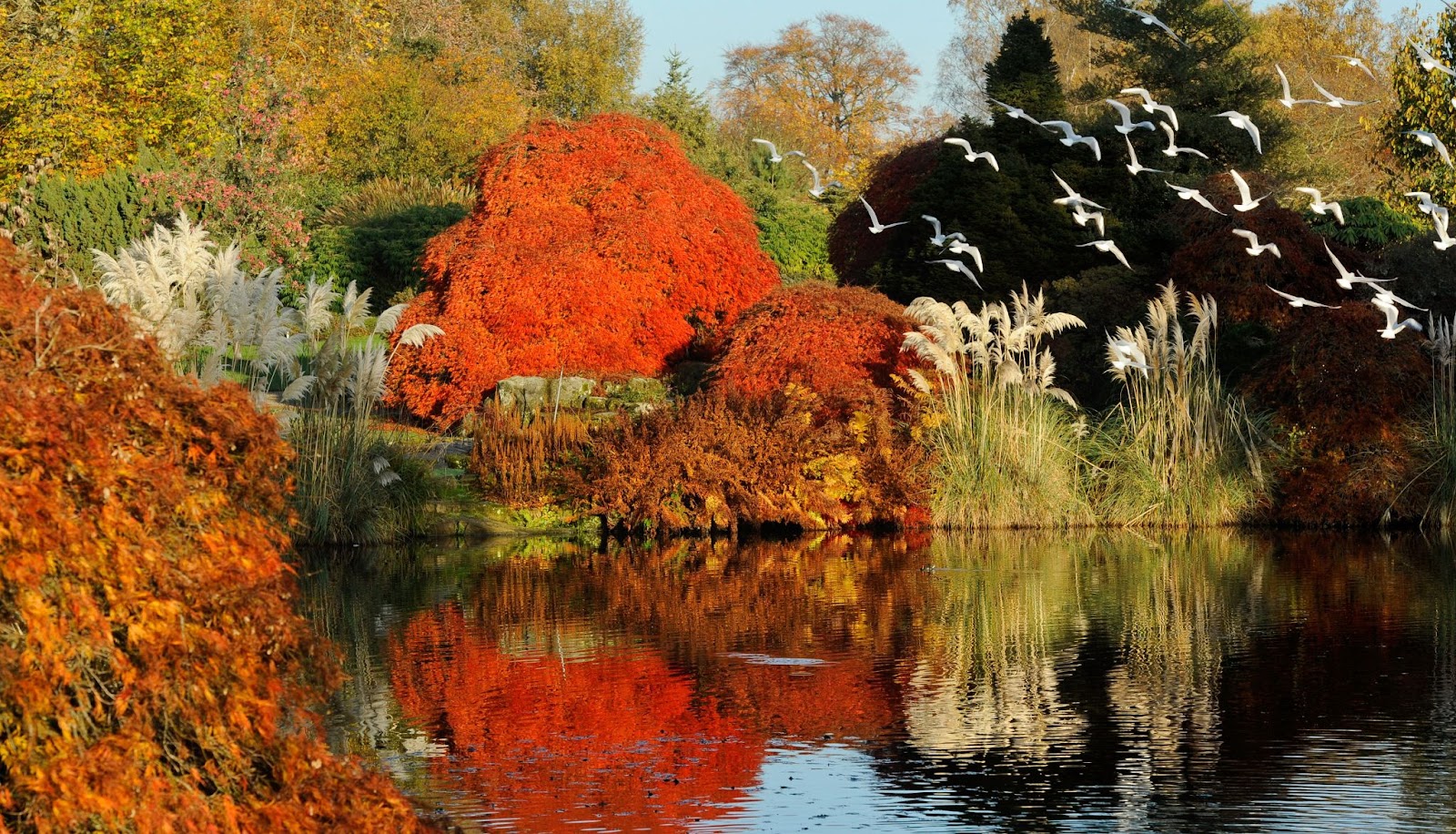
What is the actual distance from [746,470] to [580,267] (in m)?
4.22

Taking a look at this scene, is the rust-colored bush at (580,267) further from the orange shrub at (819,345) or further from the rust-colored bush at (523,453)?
the rust-colored bush at (523,453)

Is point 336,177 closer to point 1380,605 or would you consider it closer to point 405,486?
point 405,486

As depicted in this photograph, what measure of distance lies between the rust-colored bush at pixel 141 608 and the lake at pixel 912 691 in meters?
1.88

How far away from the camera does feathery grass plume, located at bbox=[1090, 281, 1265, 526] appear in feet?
57.6

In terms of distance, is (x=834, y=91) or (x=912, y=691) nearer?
(x=912, y=691)

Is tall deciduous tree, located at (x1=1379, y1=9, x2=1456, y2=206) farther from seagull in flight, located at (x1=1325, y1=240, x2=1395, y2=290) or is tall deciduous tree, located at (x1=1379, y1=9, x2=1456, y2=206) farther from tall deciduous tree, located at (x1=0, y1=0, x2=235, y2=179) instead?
tall deciduous tree, located at (x1=0, y1=0, x2=235, y2=179)

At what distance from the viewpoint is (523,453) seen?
58.8 feet

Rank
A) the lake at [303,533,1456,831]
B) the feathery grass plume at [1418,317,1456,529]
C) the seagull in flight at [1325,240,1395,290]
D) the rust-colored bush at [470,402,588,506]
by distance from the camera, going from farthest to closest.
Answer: the rust-colored bush at [470,402,588,506] → the feathery grass plume at [1418,317,1456,529] → the seagull in flight at [1325,240,1395,290] → the lake at [303,533,1456,831]

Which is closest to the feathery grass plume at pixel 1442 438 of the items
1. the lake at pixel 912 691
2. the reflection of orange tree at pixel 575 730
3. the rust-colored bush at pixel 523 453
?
the lake at pixel 912 691

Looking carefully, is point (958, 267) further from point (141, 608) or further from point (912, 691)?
point (141, 608)

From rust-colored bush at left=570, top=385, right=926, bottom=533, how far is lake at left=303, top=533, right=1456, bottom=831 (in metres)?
2.59

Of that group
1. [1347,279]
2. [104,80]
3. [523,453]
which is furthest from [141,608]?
[104,80]

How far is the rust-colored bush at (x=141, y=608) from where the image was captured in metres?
3.91

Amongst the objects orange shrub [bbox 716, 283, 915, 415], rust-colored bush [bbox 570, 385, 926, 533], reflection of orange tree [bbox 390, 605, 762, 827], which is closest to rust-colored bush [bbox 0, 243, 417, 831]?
reflection of orange tree [bbox 390, 605, 762, 827]
